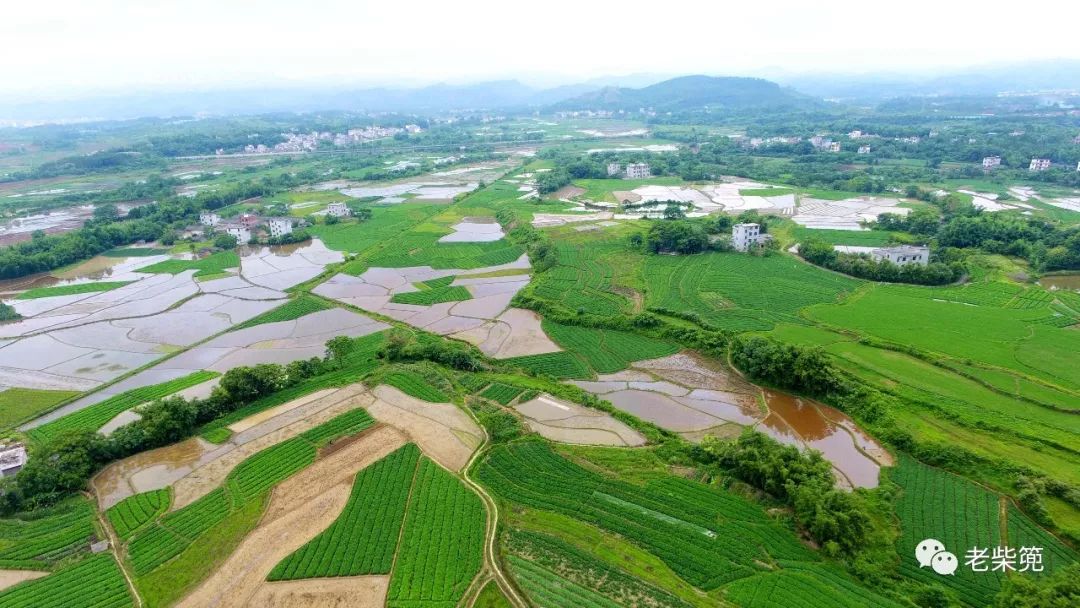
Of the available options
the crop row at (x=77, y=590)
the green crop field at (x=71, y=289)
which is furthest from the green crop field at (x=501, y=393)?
the green crop field at (x=71, y=289)

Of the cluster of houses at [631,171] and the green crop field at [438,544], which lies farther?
the cluster of houses at [631,171]

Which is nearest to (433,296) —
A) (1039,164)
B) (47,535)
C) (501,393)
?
(501,393)

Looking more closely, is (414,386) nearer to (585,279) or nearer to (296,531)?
(296,531)

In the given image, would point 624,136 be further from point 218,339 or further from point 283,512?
point 283,512

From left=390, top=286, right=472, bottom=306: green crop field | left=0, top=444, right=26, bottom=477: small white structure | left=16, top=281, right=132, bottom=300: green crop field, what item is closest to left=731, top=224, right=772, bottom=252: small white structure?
left=390, top=286, right=472, bottom=306: green crop field

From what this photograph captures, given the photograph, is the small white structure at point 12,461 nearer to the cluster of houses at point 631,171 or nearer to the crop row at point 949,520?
the crop row at point 949,520

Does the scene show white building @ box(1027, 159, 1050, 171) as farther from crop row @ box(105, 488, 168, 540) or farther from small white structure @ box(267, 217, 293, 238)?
crop row @ box(105, 488, 168, 540)
